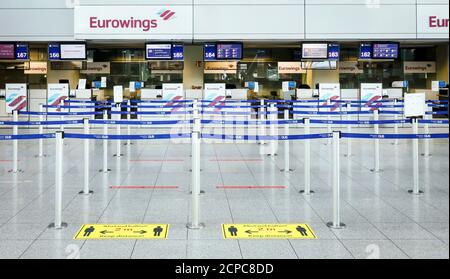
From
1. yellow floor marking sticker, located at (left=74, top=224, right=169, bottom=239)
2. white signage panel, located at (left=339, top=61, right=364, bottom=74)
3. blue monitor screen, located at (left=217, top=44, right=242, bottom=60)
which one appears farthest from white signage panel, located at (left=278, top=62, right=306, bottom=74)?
yellow floor marking sticker, located at (left=74, top=224, right=169, bottom=239)

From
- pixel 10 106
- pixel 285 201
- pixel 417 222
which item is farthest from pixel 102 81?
pixel 417 222

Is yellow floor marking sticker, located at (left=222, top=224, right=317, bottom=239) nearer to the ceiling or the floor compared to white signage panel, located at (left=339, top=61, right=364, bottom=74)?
nearer to the floor

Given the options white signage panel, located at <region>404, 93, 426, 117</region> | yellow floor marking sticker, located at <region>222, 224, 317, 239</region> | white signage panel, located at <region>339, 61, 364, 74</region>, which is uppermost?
white signage panel, located at <region>339, 61, 364, 74</region>

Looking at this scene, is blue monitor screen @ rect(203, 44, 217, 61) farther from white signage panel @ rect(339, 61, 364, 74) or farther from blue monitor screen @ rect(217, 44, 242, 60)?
white signage panel @ rect(339, 61, 364, 74)

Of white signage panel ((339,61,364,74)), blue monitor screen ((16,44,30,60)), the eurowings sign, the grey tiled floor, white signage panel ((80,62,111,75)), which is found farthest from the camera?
white signage panel ((80,62,111,75))

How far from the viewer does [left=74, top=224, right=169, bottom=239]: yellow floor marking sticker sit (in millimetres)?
5504

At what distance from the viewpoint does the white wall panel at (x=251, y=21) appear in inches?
726

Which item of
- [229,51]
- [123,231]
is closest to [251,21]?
[229,51]

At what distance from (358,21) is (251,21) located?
12.6 ft

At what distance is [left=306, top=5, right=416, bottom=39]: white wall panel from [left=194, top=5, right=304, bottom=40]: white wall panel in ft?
1.76

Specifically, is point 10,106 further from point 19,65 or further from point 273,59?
point 273,59
